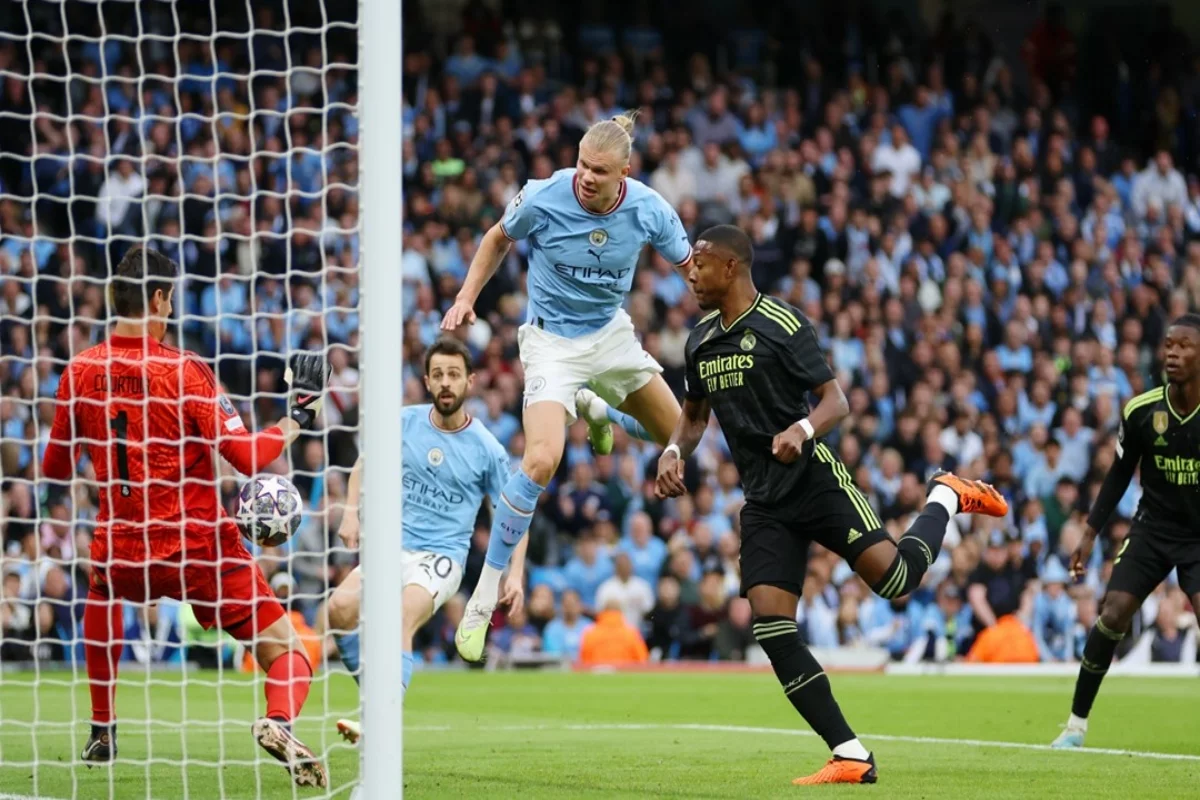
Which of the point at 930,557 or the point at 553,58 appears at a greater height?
the point at 553,58

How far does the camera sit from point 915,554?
27.6 feet

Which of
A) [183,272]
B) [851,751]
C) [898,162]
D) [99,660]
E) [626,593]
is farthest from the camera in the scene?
[898,162]

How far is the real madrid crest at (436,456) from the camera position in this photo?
32.4ft

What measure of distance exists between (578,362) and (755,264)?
13125mm

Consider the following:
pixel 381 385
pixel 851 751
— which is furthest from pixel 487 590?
pixel 381 385

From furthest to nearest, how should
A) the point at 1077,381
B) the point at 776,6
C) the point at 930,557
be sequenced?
the point at 776,6 → the point at 1077,381 → the point at 930,557

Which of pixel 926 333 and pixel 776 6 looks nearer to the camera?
pixel 926 333

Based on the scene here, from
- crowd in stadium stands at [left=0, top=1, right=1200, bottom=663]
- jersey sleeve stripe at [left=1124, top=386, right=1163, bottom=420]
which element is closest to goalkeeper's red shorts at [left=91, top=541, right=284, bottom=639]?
jersey sleeve stripe at [left=1124, top=386, right=1163, bottom=420]

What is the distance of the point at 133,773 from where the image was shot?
28.8ft

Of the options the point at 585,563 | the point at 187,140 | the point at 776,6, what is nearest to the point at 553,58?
the point at 776,6

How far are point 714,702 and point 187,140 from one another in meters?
10.0

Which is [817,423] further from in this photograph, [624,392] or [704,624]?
[704,624]

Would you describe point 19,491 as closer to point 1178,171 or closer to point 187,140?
point 187,140

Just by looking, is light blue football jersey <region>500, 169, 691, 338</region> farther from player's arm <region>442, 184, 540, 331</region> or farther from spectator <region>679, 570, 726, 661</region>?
spectator <region>679, 570, 726, 661</region>
